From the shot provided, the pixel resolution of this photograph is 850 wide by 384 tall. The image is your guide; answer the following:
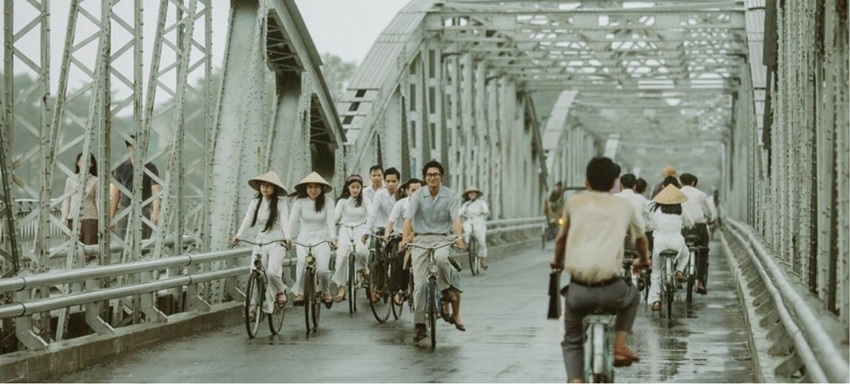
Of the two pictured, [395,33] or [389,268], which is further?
[395,33]

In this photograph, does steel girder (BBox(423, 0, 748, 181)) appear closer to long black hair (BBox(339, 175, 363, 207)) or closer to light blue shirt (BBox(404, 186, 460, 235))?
long black hair (BBox(339, 175, 363, 207))

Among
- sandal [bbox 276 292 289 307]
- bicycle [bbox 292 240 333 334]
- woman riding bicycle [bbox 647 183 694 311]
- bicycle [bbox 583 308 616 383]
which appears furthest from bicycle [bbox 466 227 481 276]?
bicycle [bbox 583 308 616 383]

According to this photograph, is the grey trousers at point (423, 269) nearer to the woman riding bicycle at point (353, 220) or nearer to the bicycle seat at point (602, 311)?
the woman riding bicycle at point (353, 220)

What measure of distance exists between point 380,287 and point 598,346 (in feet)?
29.2

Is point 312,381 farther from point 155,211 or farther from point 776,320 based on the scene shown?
point 155,211


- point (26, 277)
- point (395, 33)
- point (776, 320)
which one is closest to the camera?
point (26, 277)

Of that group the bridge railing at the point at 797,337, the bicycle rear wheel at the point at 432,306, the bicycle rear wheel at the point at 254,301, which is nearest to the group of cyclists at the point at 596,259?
the bridge railing at the point at 797,337

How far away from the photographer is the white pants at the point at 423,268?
13867mm

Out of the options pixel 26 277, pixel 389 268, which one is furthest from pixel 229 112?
pixel 26 277

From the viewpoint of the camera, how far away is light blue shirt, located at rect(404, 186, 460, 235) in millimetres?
14078

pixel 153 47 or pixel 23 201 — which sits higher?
pixel 153 47

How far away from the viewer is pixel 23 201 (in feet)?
52.4

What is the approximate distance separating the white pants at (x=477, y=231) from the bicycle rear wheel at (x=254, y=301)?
13023 millimetres

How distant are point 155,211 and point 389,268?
2746 mm
